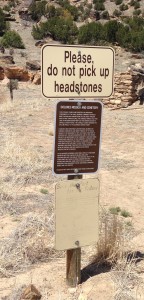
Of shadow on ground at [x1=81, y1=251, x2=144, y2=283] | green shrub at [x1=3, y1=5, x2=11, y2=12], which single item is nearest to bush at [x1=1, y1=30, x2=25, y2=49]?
green shrub at [x1=3, y1=5, x2=11, y2=12]

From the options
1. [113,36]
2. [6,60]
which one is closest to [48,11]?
[113,36]

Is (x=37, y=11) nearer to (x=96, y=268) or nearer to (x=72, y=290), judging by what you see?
(x=96, y=268)

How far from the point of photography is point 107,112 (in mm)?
14656

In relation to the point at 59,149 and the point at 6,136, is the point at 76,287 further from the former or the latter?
the point at 6,136

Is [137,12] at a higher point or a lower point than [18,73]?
higher

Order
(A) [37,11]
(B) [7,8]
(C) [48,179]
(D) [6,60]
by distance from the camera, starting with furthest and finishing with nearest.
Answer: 1. (B) [7,8]
2. (A) [37,11]
3. (D) [6,60]
4. (C) [48,179]

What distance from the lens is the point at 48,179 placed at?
6.97 metres

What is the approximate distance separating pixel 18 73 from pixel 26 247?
19.3 metres

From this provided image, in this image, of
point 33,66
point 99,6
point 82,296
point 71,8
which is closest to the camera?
point 82,296

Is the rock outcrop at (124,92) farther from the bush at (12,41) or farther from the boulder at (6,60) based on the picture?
the bush at (12,41)

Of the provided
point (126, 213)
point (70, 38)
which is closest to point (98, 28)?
point (70, 38)

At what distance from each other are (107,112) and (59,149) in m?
11.5

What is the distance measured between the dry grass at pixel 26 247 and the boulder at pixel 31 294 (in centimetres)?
46

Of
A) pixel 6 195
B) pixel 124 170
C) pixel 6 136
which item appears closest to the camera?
pixel 6 195
